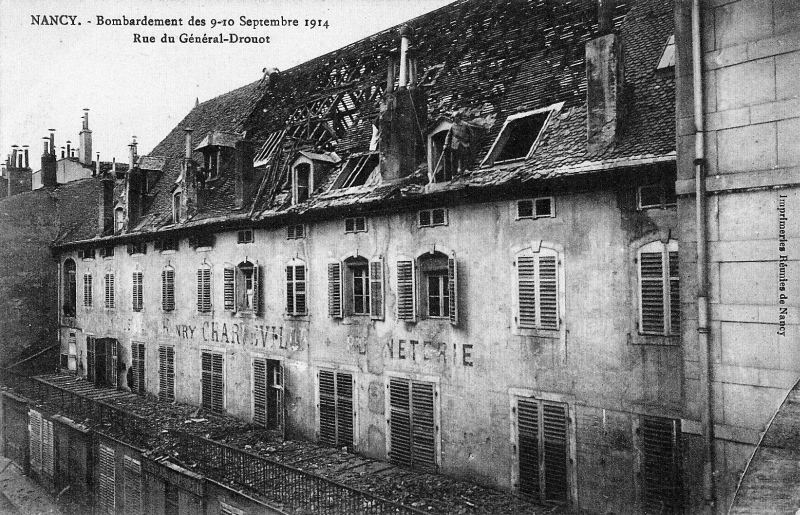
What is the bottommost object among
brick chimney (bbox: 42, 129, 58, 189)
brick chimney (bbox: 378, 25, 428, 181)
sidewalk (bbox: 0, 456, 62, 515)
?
sidewalk (bbox: 0, 456, 62, 515)

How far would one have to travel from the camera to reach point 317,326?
1466cm

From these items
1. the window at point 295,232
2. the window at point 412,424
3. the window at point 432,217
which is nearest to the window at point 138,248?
the window at point 295,232

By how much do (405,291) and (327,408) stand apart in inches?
155

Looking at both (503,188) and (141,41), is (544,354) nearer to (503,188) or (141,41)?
(503,188)

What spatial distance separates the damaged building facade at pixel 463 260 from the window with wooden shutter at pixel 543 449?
4cm

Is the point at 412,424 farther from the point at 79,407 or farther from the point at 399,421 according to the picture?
the point at 79,407

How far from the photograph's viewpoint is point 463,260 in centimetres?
1161

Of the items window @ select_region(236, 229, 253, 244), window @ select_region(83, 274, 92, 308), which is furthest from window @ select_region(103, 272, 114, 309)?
window @ select_region(236, 229, 253, 244)

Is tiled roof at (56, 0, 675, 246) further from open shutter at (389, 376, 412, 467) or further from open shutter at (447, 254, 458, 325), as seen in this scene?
open shutter at (389, 376, 412, 467)

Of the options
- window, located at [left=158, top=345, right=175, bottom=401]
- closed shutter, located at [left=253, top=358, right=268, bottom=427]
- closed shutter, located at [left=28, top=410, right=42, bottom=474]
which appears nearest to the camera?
closed shutter, located at [left=253, top=358, right=268, bottom=427]

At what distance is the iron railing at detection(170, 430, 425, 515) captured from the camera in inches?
403

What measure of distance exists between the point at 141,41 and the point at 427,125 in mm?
6052

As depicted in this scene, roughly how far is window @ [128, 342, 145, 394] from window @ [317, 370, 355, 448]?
10203 mm

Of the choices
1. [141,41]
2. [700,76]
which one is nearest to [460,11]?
[141,41]
